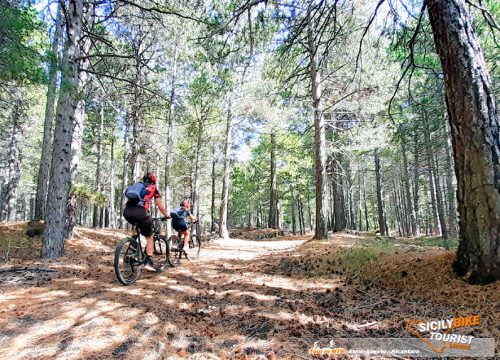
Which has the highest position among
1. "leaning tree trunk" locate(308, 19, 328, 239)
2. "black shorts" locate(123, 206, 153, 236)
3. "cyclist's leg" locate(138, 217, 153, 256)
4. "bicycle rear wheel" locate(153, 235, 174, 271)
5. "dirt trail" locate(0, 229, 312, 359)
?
"leaning tree trunk" locate(308, 19, 328, 239)

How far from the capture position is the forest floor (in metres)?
2.63

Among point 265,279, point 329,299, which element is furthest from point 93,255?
point 329,299

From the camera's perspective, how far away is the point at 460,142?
346 centimetres

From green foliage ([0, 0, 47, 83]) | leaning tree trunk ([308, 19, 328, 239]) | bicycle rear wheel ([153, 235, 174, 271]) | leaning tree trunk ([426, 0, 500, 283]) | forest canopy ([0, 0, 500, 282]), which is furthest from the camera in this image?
leaning tree trunk ([308, 19, 328, 239])

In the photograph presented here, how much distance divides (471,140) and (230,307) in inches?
144

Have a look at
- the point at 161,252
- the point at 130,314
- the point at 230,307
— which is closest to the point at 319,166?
the point at 161,252

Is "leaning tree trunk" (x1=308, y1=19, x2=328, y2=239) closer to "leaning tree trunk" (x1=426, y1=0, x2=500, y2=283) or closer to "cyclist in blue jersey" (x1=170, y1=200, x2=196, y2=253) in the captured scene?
"cyclist in blue jersey" (x1=170, y1=200, x2=196, y2=253)

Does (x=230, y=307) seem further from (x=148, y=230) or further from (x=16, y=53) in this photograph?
(x=16, y=53)

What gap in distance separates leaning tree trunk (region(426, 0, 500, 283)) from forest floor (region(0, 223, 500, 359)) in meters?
0.36

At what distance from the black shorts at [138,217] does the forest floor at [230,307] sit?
3.34 ft

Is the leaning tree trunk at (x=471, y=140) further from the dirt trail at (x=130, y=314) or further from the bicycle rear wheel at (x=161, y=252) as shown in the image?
the bicycle rear wheel at (x=161, y=252)

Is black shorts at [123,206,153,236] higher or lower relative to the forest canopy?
lower

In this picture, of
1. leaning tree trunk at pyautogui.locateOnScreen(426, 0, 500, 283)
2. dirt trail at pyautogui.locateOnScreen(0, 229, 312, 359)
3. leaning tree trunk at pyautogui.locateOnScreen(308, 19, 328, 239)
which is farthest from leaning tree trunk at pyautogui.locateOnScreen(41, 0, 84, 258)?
leaning tree trunk at pyautogui.locateOnScreen(308, 19, 328, 239)

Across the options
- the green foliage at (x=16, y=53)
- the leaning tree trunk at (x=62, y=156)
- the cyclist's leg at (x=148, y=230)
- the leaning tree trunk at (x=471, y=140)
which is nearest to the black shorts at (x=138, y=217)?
the cyclist's leg at (x=148, y=230)
